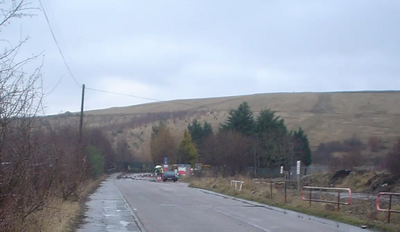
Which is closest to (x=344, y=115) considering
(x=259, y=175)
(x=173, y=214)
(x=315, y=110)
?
(x=315, y=110)

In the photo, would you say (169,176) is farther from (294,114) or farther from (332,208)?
(332,208)

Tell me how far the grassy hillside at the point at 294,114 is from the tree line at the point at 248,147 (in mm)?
11659

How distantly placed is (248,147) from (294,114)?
38.0 meters

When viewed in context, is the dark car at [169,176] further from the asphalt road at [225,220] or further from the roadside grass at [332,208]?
the asphalt road at [225,220]

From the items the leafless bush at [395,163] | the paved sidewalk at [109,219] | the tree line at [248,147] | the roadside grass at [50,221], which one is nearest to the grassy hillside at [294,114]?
the tree line at [248,147]

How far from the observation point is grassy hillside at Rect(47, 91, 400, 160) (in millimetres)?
82938

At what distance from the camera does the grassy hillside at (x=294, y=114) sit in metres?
82.9

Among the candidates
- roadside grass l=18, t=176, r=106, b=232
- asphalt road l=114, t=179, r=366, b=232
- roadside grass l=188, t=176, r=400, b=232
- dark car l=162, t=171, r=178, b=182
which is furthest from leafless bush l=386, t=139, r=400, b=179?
dark car l=162, t=171, r=178, b=182

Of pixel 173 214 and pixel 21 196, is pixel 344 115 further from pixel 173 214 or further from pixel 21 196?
pixel 21 196

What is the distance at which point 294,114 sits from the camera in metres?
102

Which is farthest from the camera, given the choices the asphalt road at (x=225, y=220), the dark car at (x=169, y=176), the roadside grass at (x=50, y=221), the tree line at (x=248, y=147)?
the dark car at (x=169, y=176)

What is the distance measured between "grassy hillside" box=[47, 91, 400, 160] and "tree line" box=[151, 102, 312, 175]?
1166 centimetres

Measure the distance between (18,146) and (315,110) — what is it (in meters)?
95.7

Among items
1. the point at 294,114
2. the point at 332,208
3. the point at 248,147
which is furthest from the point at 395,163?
the point at 294,114
